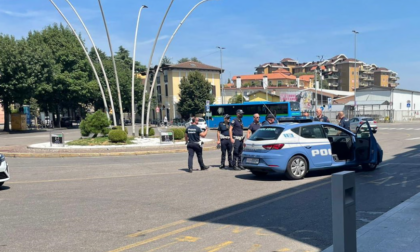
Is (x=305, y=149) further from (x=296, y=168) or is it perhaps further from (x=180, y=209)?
(x=180, y=209)

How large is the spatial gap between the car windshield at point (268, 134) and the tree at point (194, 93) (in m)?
55.0

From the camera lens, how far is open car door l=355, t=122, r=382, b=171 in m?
10.8

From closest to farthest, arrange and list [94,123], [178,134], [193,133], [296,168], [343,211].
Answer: [343,211]
[296,168]
[193,133]
[94,123]
[178,134]

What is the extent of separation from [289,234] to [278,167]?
4374 mm

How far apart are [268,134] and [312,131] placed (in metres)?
1.21

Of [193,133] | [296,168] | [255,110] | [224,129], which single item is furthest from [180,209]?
[255,110]

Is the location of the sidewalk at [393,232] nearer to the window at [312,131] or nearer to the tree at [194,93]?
the window at [312,131]

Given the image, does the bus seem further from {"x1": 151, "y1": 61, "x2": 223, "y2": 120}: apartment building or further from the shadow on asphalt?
the shadow on asphalt

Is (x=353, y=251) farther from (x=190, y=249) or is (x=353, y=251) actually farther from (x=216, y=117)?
(x=216, y=117)

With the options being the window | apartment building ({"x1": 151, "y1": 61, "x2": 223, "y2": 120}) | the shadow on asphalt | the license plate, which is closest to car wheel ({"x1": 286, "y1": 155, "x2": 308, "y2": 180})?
the shadow on asphalt

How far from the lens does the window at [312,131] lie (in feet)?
34.0

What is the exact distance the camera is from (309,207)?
23.3ft

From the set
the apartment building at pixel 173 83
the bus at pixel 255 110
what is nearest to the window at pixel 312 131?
the bus at pixel 255 110

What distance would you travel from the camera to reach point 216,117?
153ft
